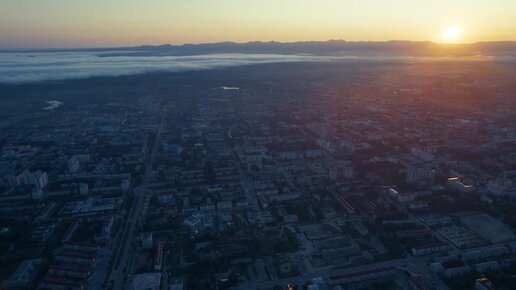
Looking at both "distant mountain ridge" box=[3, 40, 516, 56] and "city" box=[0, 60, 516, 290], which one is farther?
"distant mountain ridge" box=[3, 40, 516, 56]

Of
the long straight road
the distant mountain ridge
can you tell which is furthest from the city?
the distant mountain ridge

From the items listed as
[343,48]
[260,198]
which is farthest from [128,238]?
[343,48]

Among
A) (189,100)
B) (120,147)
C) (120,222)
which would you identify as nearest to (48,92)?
(189,100)

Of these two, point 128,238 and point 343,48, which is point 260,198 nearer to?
point 128,238

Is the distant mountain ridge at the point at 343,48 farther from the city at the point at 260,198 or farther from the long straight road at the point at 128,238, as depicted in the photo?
the long straight road at the point at 128,238

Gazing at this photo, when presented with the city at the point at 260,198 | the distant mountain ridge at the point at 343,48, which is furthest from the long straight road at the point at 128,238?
the distant mountain ridge at the point at 343,48

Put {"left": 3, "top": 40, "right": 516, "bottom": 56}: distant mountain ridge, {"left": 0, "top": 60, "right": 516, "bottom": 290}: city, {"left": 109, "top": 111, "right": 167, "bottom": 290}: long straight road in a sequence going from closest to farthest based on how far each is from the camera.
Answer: {"left": 109, "top": 111, "right": 167, "bottom": 290}: long straight road → {"left": 0, "top": 60, "right": 516, "bottom": 290}: city → {"left": 3, "top": 40, "right": 516, "bottom": 56}: distant mountain ridge

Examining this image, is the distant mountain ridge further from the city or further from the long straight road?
the long straight road

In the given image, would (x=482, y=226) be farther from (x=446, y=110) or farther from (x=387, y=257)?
(x=446, y=110)
